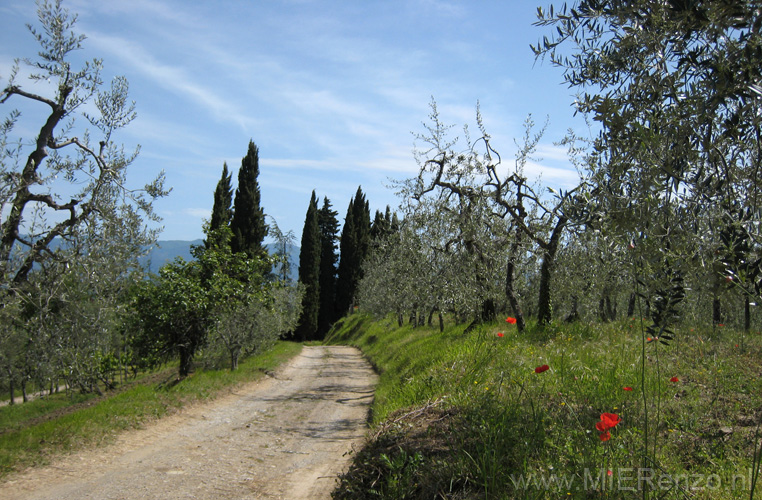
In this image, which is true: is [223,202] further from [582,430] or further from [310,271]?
[582,430]

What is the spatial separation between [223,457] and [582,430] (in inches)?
236

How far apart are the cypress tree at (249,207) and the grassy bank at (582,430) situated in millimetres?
30968

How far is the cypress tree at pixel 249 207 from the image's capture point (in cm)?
3712

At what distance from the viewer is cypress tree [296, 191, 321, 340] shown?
49.7 m

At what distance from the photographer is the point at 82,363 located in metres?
8.05

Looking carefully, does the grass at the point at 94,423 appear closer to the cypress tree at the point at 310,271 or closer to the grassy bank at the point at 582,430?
the grassy bank at the point at 582,430

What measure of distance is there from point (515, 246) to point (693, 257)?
9.82 m

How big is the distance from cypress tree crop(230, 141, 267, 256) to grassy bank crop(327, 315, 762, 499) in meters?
31.0

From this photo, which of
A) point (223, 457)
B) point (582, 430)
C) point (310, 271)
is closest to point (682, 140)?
point (582, 430)

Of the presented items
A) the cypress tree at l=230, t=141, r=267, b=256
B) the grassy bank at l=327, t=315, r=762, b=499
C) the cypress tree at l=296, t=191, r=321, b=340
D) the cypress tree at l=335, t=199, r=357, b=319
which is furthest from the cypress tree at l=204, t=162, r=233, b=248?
the grassy bank at l=327, t=315, r=762, b=499

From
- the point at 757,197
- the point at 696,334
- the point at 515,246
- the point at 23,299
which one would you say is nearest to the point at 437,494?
the point at 757,197

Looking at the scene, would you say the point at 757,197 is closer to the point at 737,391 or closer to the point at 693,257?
the point at 693,257

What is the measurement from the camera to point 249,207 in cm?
3731

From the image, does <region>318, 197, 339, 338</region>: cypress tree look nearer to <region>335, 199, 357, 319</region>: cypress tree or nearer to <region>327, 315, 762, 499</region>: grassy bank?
<region>335, 199, 357, 319</region>: cypress tree
